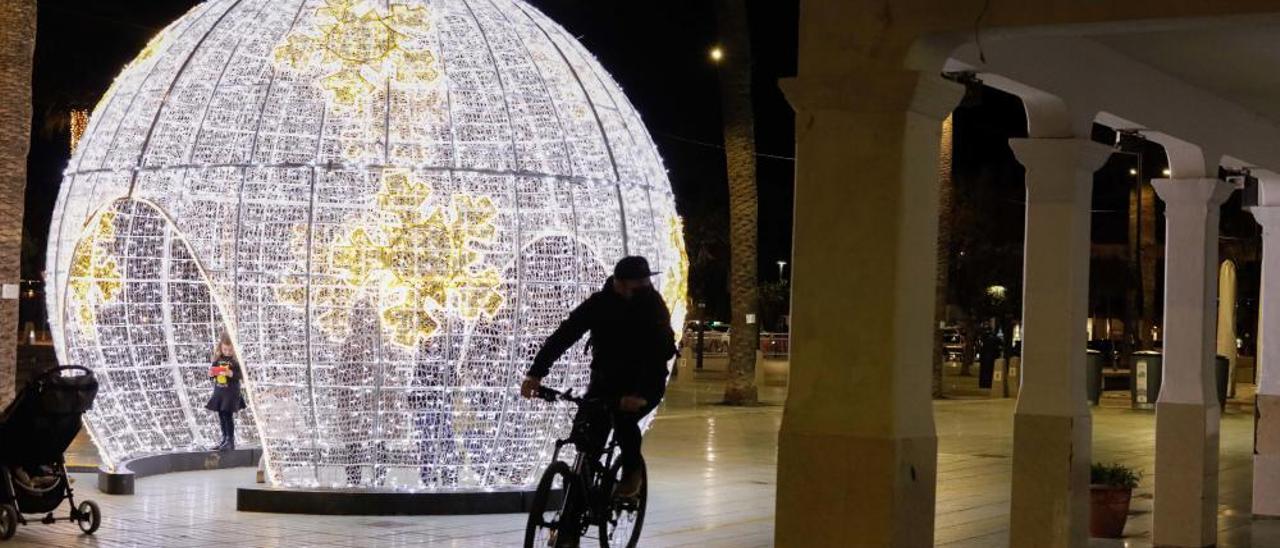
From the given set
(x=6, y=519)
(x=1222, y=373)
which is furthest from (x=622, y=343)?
(x=1222, y=373)

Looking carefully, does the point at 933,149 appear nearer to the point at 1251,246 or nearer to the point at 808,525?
the point at 808,525

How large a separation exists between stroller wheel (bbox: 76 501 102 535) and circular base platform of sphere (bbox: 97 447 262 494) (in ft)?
7.10

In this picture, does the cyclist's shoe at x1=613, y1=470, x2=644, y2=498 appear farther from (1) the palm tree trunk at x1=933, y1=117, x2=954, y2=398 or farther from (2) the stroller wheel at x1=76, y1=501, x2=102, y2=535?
(1) the palm tree trunk at x1=933, y1=117, x2=954, y2=398

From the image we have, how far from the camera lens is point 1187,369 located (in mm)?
11773

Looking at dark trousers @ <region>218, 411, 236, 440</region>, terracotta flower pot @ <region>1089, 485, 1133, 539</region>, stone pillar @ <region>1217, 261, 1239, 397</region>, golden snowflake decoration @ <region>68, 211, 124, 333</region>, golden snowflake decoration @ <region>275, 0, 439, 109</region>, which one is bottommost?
terracotta flower pot @ <region>1089, 485, 1133, 539</region>

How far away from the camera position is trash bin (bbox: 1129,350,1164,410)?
93.6 ft

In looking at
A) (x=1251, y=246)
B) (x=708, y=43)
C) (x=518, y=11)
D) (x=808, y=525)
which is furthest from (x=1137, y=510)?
(x=1251, y=246)

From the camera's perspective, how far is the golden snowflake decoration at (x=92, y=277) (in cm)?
1284

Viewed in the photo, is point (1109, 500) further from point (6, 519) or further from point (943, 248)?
point (943, 248)

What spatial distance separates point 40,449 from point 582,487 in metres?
4.02

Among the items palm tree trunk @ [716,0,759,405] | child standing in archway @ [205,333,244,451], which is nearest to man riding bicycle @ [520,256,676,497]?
child standing in archway @ [205,333,244,451]

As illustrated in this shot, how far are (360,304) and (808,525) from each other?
16.0 ft

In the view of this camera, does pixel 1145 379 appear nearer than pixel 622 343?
No

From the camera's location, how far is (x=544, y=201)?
12.0m
